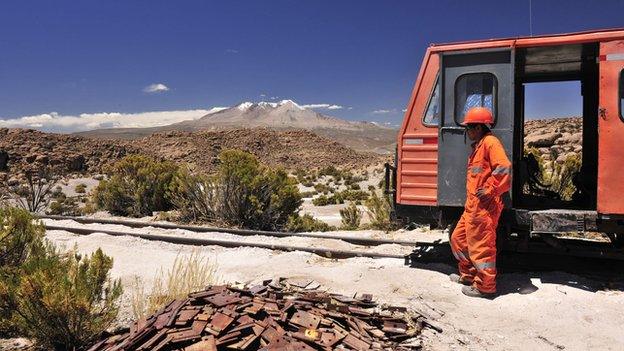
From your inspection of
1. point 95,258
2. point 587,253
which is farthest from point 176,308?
point 587,253

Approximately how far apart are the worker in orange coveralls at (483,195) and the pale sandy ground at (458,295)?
0.32 meters

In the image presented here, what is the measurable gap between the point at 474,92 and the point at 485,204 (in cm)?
147

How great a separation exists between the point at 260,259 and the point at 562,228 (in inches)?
166

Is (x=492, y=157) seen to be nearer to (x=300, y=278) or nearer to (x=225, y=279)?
(x=300, y=278)

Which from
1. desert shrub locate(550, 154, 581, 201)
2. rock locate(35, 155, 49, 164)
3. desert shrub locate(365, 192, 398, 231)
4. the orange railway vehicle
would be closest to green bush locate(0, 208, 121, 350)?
the orange railway vehicle

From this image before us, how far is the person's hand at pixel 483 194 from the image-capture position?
563 cm

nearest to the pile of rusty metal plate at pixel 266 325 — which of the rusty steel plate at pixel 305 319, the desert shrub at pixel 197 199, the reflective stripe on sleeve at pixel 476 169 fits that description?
the rusty steel plate at pixel 305 319

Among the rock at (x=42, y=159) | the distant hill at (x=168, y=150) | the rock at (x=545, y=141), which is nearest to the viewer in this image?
the rock at (x=545, y=141)

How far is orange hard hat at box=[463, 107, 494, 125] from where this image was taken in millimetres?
5801

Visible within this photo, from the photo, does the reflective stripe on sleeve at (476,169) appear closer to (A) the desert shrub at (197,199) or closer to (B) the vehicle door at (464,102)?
(B) the vehicle door at (464,102)

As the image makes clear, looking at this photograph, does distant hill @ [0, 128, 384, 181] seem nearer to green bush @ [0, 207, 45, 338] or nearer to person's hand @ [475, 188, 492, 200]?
green bush @ [0, 207, 45, 338]

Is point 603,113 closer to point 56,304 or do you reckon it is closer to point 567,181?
point 56,304

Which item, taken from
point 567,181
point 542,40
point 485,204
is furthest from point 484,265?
point 567,181

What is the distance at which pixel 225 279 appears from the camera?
6.76 metres
